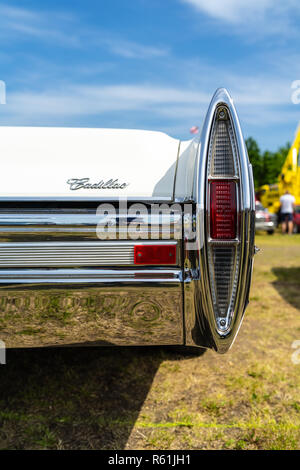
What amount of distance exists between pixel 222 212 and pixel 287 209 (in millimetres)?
12036

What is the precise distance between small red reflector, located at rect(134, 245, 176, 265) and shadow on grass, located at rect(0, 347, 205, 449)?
0.93 meters

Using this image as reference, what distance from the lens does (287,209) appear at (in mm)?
12922

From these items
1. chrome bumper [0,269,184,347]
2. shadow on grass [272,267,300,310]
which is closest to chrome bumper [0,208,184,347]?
chrome bumper [0,269,184,347]

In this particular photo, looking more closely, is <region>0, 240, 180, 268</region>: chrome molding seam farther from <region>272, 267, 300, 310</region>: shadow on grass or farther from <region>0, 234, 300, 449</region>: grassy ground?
<region>272, 267, 300, 310</region>: shadow on grass

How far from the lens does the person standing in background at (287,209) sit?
41.8 ft

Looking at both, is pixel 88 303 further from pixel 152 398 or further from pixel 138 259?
pixel 152 398

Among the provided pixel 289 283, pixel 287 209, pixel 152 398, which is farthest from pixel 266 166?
pixel 152 398

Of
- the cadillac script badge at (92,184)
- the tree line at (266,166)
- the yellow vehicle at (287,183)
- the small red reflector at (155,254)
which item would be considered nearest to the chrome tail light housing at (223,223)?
the small red reflector at (155,254)

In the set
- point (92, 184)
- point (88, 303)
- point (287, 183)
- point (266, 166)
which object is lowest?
point (88, 303)

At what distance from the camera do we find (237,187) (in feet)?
5.44
